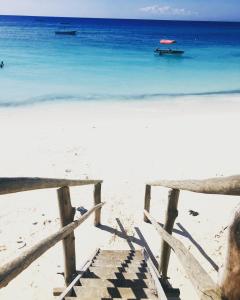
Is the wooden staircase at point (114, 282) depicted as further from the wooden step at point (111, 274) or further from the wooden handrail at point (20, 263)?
the wooden handrail at point (20, 263)

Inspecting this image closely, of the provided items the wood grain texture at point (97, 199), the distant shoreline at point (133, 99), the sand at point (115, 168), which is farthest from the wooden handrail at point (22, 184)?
the distant shoreline at point (133, 99)

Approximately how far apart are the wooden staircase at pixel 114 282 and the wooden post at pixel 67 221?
0.79ft

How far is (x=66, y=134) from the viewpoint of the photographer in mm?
12188

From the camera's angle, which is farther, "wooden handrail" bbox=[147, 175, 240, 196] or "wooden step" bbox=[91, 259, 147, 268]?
"wooden step" bbox=[91, 259, 147, 268]

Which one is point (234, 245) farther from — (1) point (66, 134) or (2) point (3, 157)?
(1) point (66, 134)

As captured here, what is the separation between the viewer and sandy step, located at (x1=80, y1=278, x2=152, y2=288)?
3395mm

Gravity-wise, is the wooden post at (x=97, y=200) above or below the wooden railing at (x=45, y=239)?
below

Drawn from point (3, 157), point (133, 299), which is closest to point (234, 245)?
point (133, 299)

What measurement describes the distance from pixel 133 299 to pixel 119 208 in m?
3.91

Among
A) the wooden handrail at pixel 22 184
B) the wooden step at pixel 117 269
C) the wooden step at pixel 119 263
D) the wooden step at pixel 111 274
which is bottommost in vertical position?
the wooden step at pixel 119 263

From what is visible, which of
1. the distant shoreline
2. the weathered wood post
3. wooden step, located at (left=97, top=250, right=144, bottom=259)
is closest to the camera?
the weathered wood post

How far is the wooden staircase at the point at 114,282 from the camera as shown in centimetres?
316

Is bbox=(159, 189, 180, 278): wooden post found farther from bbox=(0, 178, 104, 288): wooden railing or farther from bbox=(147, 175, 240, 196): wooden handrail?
bbox=(147, 175, 240, 196): wooden handrail

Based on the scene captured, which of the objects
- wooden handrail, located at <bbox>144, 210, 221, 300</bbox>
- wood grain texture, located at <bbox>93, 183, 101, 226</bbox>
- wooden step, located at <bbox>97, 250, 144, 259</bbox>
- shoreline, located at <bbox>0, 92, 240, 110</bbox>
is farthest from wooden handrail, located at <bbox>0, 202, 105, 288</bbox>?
shoreline, located at <bbox>0, 92, 240, 110</bbox>
